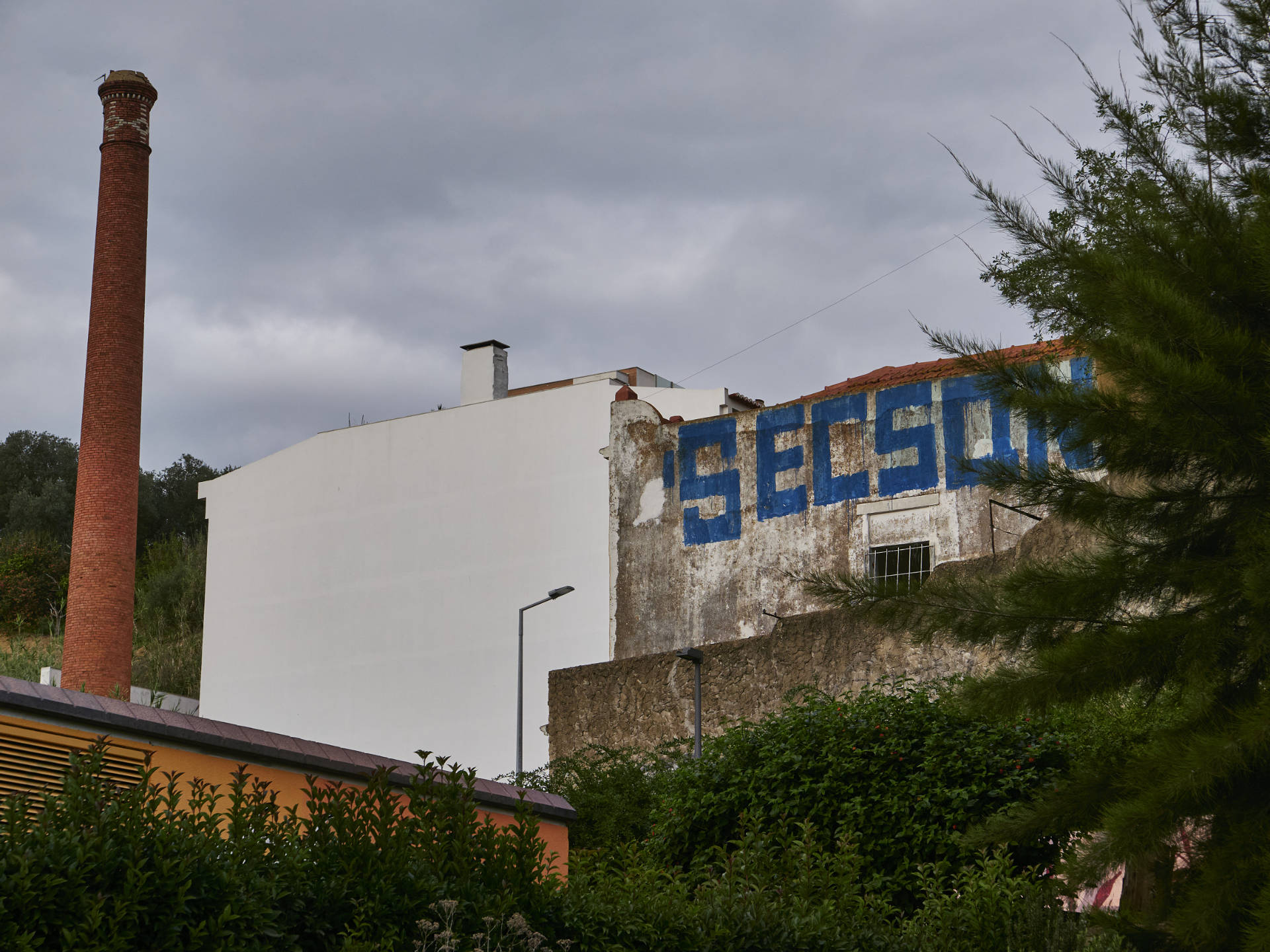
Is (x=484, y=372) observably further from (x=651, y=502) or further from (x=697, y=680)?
(x=697, y=680)

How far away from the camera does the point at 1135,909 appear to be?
8117 millimetres

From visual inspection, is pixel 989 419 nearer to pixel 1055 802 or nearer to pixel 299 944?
pixel 1055 802

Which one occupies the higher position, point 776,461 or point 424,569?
point 776,461

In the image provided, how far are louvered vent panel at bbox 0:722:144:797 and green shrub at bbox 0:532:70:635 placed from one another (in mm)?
49008

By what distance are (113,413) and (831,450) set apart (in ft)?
51.8

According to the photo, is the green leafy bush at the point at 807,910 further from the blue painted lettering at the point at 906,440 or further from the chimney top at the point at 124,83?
the chimney top at the point at 124,83

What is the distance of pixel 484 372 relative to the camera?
38562 millimetres

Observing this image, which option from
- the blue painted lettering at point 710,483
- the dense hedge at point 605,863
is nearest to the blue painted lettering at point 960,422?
the blue painted lettering at point 710,483

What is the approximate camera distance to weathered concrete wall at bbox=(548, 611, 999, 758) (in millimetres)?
18658

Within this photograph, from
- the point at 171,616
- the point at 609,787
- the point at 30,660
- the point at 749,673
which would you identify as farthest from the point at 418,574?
the point at 171,616

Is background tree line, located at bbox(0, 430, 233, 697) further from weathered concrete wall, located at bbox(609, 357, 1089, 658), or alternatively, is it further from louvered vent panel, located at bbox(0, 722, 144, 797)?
louvered vent panel, located at bbox(0, 722, 144, 797)

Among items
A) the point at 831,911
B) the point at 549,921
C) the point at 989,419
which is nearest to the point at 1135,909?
the point at 831,911

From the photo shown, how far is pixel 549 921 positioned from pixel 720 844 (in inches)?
235

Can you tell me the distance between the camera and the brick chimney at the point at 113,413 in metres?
30.8
